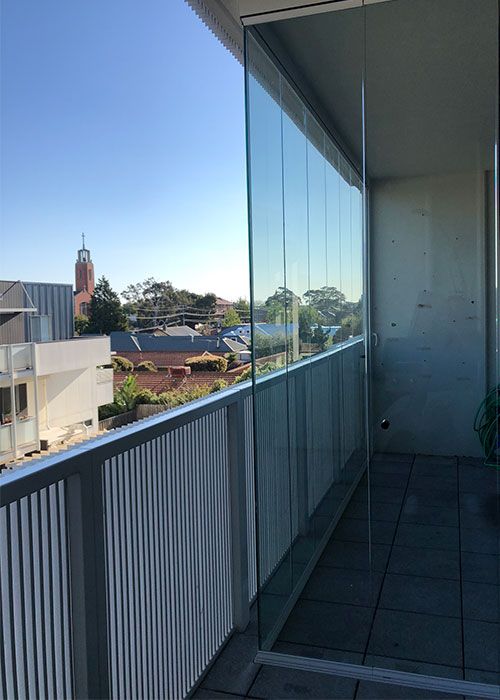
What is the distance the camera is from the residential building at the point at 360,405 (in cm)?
195

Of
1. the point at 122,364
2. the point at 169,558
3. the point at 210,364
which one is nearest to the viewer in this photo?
the point at 169,558

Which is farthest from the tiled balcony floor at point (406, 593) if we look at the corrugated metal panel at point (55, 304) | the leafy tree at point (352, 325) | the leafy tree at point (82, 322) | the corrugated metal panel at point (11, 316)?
the leafy tree at point (82, 322)

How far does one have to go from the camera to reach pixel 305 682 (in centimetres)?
196

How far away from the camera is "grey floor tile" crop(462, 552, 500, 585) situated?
2037mm

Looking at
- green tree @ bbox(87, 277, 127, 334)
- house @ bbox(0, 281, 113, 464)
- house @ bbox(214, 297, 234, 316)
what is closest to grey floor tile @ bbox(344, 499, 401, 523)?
house @ bbox(0, 281, 113, 464)

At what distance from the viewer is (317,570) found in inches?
91.4

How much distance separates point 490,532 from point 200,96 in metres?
24.5

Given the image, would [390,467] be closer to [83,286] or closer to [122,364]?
[122,364]

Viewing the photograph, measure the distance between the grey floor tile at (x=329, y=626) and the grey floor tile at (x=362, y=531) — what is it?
9.3 inches

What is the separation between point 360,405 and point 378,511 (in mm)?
387

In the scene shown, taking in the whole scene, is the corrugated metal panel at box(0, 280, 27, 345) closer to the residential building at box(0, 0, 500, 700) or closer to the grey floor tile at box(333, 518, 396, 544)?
the residential building at box(0, 0, 500, 700)

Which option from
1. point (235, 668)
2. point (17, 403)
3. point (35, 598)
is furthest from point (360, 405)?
point (17, 403)

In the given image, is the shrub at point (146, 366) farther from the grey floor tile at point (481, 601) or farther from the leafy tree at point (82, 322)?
the grey floor tile at point (481, 601)

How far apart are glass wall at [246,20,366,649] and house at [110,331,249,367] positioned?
6.71m
